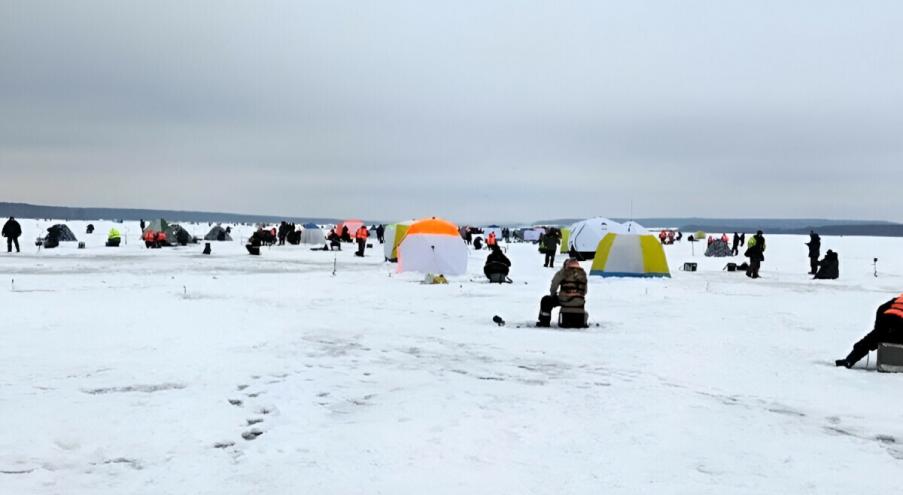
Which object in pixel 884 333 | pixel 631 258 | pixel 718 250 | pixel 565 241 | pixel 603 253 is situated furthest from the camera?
pixel 565 241

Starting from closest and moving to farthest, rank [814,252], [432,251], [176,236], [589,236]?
1. [432,251]
2. [814,252]
3. [589,236]
4. [176,236]

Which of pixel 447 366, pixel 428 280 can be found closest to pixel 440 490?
pixel 447 366

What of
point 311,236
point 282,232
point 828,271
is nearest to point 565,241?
point 311,236

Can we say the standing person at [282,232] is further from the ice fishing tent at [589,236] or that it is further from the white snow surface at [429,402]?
the white snow surface at [429,402]

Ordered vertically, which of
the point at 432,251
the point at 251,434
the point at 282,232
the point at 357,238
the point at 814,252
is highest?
the point at 814,252

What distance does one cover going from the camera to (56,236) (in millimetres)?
40688

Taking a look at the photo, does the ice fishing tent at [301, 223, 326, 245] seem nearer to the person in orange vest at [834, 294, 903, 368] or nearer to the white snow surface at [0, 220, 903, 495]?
the white snow surface at [0, 220, 903, 495]

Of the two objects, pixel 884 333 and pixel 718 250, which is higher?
pixel 718 250

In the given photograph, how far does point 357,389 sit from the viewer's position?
746 centimetres

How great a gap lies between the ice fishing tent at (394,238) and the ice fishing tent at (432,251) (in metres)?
6.58

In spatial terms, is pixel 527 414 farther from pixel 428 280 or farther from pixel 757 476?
pixel 428 280

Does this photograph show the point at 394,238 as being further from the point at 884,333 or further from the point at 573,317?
the point at 884,333

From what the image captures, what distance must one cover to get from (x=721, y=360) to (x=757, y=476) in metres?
4.64

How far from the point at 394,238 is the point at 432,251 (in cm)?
787
